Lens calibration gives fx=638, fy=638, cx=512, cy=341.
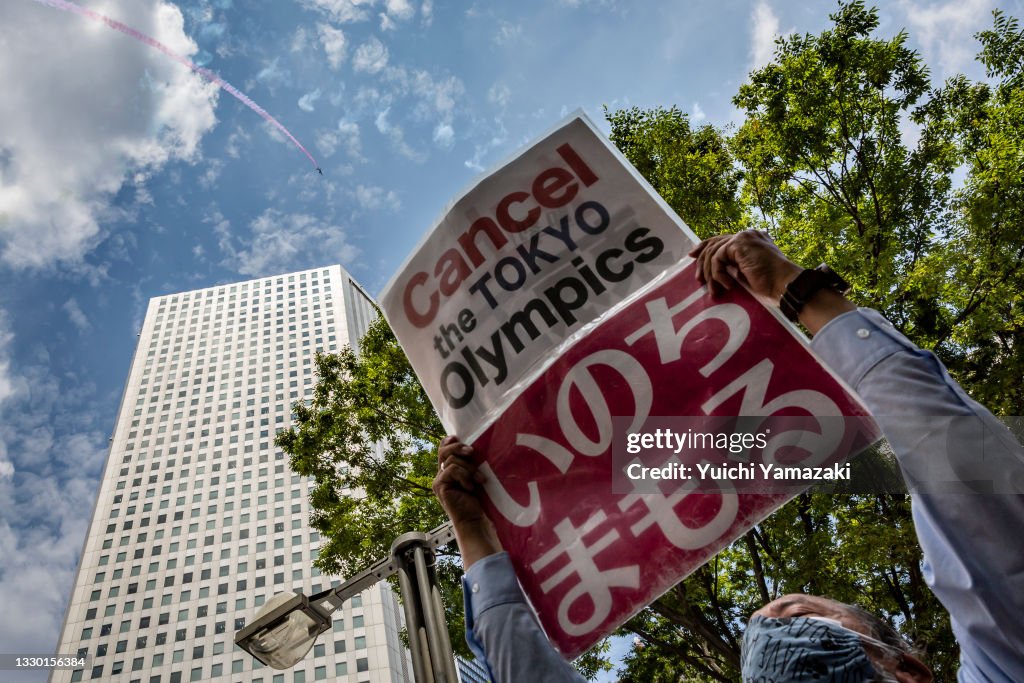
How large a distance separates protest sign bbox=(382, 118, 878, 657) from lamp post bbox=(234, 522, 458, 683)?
9.57 feet

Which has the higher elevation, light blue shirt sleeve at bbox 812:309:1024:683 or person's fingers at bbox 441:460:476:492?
person's fingers at bbox 441:460:476:492

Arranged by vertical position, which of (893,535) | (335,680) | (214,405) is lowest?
(893,535)

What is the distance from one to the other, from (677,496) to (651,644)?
27.1 feet

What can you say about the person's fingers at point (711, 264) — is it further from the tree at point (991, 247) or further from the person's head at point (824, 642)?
the tree at point (991, 247)

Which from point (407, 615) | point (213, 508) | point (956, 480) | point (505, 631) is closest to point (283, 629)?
point (407, 615)

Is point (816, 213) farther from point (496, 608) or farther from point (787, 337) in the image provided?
point (496, 608)

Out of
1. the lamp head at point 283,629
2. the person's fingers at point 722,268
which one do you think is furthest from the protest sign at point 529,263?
the lamp head at point 283,629

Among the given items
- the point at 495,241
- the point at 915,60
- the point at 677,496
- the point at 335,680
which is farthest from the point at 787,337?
the point at 335,680

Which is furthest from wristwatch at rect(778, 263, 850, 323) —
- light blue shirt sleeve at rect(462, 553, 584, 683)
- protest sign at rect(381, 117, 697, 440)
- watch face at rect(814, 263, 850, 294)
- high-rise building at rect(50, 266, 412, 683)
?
high-rise building at rect(50, 266, 412, 683)

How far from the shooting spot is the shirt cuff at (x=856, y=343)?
123 cm

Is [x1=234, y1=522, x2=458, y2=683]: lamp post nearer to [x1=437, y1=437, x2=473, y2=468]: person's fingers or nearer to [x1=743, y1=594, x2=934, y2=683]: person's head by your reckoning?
[x1=437, y1=437, x2=473, y2=468]: person's fingers

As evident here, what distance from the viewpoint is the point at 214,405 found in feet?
245

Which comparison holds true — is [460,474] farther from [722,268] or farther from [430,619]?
[430,619]

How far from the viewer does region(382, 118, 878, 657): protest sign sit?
1735mm
